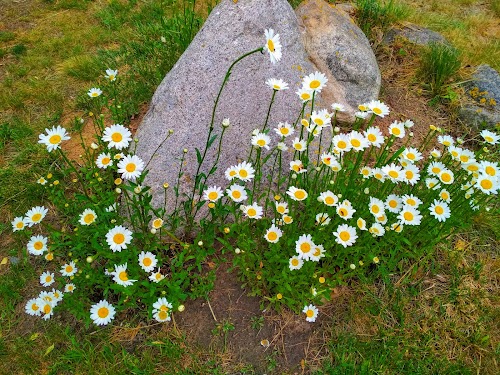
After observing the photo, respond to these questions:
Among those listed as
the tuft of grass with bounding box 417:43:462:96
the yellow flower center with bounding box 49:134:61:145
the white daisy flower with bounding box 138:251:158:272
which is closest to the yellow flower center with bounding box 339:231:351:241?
the white daisy flower with bounding box 138:251:158:272

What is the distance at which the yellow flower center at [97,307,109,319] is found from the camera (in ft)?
7.22

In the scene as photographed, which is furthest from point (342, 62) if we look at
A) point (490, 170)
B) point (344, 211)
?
point (344, 211)

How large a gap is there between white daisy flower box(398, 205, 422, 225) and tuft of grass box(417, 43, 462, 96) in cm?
210

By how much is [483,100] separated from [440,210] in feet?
6.42

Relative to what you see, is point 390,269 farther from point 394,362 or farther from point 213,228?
point 213,228

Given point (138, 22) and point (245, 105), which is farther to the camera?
point (138, 22)

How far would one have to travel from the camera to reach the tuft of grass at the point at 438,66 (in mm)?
3764

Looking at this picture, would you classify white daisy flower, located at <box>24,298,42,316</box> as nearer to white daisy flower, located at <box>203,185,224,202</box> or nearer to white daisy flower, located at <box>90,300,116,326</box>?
white daisy flower, located at <box>90,300,116,326</box>

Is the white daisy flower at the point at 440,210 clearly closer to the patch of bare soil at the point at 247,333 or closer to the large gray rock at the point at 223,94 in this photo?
the patch of bare soil at the point at 247,333

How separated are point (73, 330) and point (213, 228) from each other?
101 centimetres

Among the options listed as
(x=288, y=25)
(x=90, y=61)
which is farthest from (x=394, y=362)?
(x=90, y=61)

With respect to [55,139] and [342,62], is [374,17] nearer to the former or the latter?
[342,62]

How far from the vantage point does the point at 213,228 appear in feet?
8.30

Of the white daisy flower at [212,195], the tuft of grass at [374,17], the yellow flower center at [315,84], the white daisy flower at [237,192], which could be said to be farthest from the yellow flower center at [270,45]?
the tuft of grass at [374,17]
